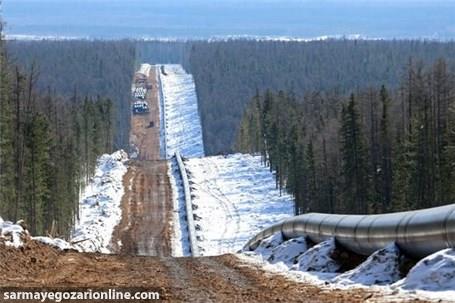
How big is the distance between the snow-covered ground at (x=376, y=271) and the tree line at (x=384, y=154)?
→ 32.7m

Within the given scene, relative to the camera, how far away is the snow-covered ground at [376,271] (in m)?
13.1

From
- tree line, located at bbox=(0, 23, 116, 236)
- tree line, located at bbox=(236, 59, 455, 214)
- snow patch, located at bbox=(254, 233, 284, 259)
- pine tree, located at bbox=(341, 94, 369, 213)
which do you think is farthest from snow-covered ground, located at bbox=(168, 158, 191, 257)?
snow patch, located at bbox=(254, 233, 284, 259)

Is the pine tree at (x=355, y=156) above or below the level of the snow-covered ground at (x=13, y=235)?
below

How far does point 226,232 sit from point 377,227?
52405 millimetres

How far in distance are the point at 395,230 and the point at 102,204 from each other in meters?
67.7

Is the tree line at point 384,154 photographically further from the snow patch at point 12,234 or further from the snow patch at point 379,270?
the snow patch at point 379,270

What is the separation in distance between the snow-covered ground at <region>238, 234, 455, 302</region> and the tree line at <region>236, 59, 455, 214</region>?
32707 mm

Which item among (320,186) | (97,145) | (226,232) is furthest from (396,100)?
(97,145)

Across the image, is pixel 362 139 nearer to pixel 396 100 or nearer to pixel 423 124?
pixel 423 124

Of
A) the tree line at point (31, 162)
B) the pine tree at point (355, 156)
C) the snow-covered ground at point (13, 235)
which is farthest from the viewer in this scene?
the pine tree at point (355, 156)

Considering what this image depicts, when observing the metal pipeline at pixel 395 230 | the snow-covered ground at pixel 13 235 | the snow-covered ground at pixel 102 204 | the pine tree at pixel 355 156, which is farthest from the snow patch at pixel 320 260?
Result: the pine tree at pixel 355 156

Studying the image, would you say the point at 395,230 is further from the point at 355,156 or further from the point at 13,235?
the point at 355,156

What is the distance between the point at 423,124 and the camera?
2437 inches

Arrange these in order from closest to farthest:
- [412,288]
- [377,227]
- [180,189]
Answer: [412,288] < [377,227] < [180,189]
